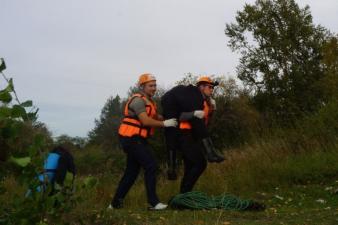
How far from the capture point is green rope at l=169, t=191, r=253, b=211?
705cm

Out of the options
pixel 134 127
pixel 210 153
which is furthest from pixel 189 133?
pixel 134 127

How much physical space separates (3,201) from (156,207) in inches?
211

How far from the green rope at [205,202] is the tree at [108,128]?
34.1 meters

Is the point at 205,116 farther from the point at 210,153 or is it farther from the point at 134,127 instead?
the point at 134,127

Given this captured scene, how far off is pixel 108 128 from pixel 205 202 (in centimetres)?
4969

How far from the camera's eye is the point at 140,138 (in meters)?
7.35

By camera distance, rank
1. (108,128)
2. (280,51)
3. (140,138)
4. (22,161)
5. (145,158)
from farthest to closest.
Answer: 1. (108,128)
2. (280,51)
3. (140,138)
4. (145,158)
5. (22,161)

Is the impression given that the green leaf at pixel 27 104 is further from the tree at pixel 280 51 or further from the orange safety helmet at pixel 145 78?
the tree at pixel 280 51

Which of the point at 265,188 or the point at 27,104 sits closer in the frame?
the point at 27,104

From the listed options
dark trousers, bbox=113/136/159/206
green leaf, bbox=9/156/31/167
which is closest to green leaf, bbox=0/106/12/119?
green leaf, bbox=9/156/31/167

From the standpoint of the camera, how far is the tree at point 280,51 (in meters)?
26.8

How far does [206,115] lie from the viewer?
Result: 8.10 m

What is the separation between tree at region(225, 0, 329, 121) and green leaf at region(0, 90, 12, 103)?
24.5 meters

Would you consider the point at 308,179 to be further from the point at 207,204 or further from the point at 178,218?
the point at 178,218
